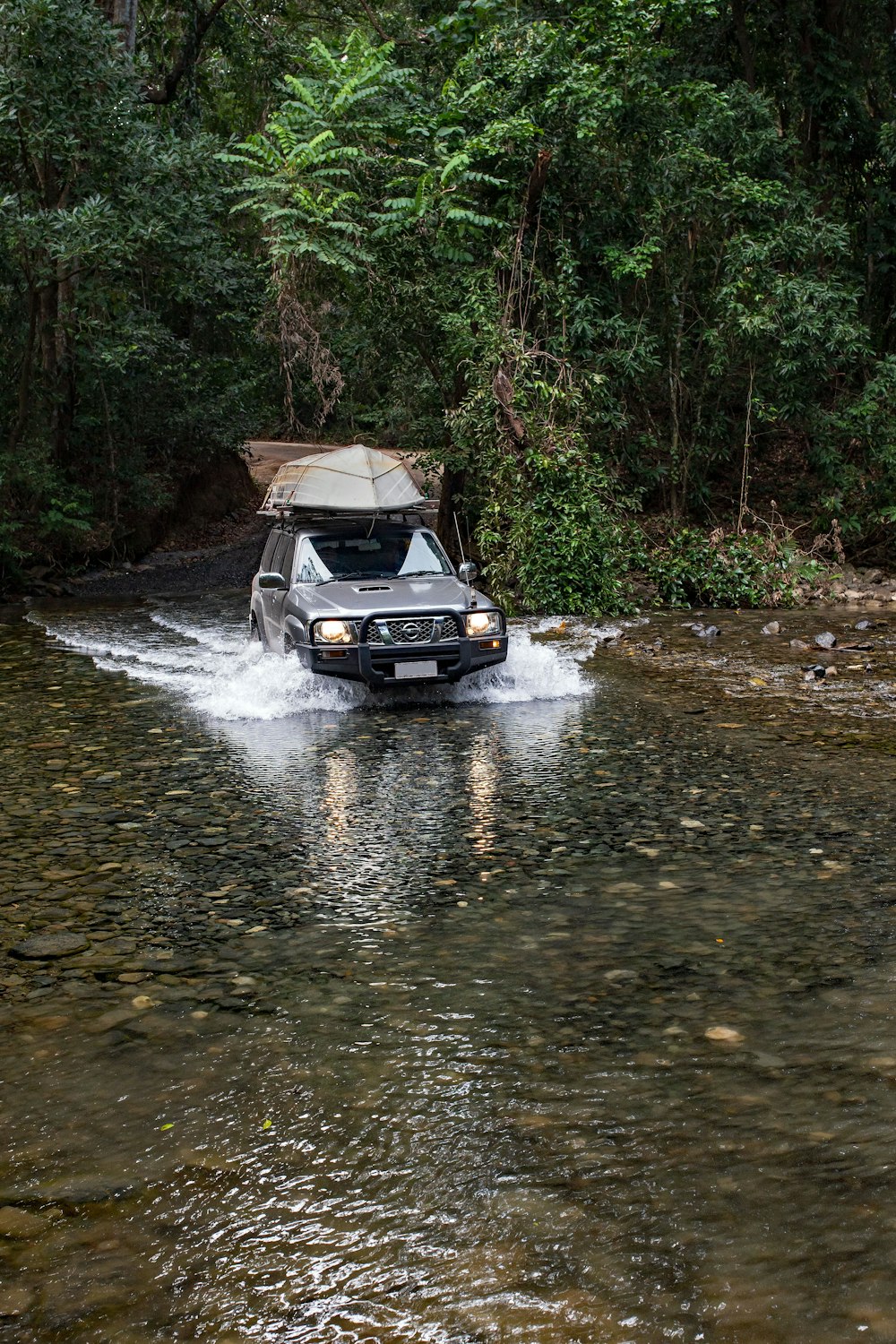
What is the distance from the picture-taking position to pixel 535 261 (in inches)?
725

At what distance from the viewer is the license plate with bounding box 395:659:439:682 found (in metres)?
10.3

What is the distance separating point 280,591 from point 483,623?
227cm

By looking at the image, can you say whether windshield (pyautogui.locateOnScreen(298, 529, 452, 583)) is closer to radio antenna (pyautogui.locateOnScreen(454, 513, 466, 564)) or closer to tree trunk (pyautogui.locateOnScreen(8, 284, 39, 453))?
radio antenna (pyautogui.locateOnScreen(454, 513, 466, 564))

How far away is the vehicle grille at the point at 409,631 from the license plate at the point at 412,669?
0.62 ft

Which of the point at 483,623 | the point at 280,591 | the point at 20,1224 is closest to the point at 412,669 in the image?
the point at 483,623

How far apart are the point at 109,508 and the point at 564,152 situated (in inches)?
439

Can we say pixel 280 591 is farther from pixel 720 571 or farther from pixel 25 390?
pixel 25 390

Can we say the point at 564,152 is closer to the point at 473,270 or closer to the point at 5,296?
the point at 473,270

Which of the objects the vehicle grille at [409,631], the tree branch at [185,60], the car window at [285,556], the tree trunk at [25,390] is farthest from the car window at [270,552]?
the tree branch at [185,60]

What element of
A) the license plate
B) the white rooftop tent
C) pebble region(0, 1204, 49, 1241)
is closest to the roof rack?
the white rooftop tent

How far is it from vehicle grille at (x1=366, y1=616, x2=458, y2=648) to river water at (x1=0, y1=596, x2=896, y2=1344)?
176 cm

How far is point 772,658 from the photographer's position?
13.2m

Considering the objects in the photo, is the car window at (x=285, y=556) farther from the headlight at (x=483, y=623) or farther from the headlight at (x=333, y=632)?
the headlight at (x=483, y=623)

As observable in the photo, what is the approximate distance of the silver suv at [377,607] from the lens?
33.7 feet
